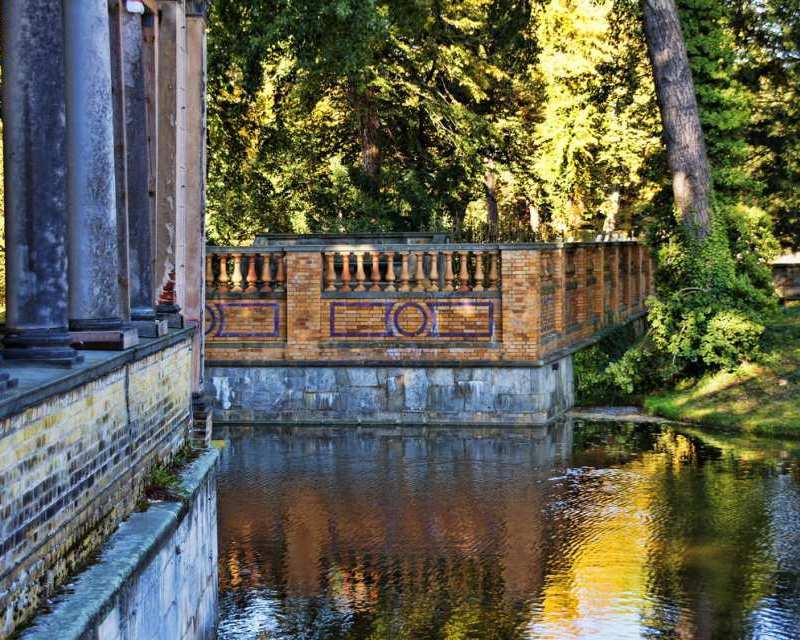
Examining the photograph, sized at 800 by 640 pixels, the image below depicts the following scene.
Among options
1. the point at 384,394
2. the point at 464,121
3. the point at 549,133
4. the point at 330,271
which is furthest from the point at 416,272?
the point at 549,133

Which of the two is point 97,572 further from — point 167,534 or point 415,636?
point 415,636

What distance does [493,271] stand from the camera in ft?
61.8

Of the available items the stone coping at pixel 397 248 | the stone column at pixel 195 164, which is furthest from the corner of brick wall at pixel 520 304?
the stone column at pixel 195 164

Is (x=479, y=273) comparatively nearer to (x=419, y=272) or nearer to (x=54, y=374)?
(x=419, y=272)

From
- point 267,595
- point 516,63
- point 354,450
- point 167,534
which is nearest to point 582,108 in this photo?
point 516,63

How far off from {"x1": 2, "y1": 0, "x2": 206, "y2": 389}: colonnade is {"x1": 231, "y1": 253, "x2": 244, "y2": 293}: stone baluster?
8.08m

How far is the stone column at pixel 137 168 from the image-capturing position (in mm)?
9578

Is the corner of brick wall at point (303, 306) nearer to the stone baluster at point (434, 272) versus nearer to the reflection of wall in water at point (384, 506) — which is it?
the reflection of wall in water at point (384, 506)

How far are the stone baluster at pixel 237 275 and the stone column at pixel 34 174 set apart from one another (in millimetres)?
12142

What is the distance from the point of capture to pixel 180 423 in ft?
31.5

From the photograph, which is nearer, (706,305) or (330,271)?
(330,271)

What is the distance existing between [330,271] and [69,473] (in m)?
12.9

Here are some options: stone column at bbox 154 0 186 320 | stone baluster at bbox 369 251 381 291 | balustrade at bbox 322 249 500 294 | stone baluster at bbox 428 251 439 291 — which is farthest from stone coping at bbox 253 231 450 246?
stone column at bbox 154 0 186 320

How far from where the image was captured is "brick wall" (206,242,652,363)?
61.4 feet
